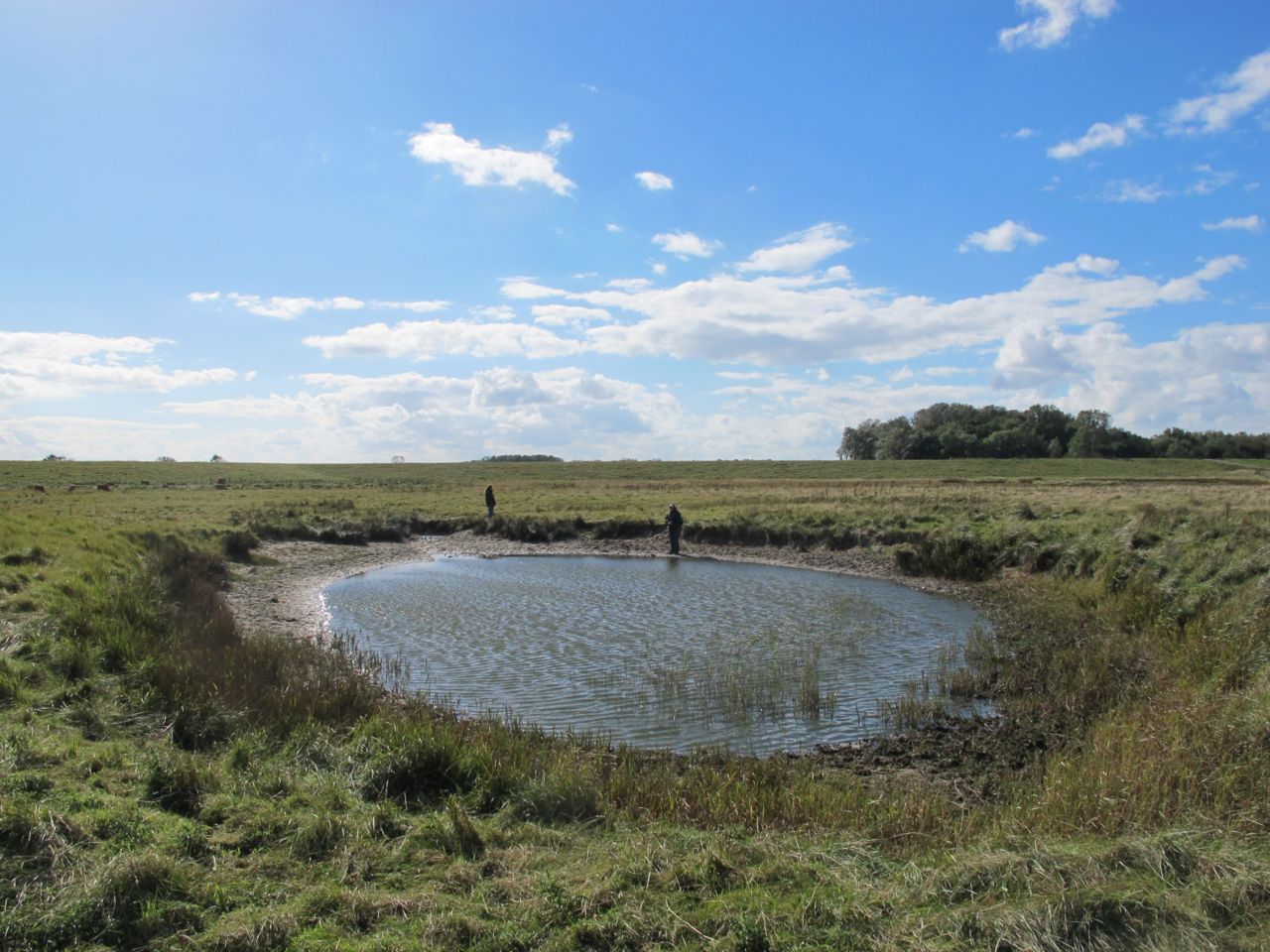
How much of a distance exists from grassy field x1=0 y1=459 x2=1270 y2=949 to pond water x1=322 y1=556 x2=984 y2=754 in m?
1.74

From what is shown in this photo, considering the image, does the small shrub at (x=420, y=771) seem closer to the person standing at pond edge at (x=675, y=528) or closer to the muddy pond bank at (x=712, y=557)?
the muddy pond bank at (x=712, y=557)

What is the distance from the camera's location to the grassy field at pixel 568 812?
485 cm

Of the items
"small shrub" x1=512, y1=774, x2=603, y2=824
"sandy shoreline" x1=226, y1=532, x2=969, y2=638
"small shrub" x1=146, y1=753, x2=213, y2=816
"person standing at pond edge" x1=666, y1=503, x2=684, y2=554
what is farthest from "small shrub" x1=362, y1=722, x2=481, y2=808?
"person standing at pond edge" x1=666, y1=503, x2=684, y2=554

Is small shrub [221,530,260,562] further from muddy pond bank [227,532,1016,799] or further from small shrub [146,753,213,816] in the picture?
small shrub [146,753,213,816]

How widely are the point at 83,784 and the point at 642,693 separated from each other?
27.8 feet

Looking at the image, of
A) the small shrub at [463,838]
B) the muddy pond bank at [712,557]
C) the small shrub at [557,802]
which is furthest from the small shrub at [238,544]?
the small shrub at [463,838]

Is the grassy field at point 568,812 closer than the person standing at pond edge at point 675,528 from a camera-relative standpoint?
Yes

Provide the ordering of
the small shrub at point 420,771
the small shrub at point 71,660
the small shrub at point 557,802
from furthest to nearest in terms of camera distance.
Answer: the small shrub at point 71,660 < the small shrub at point 420,771 < the small shrub at point 557,802

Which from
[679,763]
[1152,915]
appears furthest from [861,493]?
[1152,915]

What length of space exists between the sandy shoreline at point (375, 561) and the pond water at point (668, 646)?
1.16 meters

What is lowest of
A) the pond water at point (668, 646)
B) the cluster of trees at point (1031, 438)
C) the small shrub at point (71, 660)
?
the pond water at point (668, 646)

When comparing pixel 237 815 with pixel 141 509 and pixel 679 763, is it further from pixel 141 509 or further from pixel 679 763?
pixel 141 509

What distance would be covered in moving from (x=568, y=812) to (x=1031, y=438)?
384 ft

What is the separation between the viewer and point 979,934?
4.68m
